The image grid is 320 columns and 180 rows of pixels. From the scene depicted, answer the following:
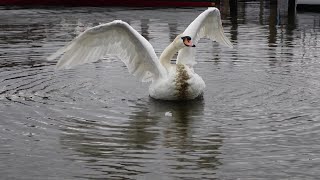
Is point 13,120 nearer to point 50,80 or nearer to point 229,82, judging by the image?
point 50,80

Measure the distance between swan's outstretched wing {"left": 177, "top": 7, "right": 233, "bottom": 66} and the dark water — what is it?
73 centimetres

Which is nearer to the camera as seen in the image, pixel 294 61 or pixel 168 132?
pixel 168 132

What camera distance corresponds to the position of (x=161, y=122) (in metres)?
9.85

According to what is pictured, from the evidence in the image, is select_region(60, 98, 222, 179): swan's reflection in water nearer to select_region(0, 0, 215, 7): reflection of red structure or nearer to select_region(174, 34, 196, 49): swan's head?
select_region(174, 34, 196, 49): swan's head

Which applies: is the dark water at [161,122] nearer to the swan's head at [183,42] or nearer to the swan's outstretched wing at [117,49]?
the swan's outstretched wing at [117,49]

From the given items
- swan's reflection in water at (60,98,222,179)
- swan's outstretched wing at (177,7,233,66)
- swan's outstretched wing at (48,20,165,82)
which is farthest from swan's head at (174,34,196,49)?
swan's reflection in water at (60,98,222,179)

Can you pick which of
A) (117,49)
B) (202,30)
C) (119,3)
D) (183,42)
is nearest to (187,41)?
(183,42)

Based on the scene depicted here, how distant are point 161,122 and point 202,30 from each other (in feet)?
13.0

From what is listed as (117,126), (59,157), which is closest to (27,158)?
(59,157)

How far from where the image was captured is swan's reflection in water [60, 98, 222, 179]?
295 inches

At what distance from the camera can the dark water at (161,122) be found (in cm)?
756

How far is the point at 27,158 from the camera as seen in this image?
7891 millimetres

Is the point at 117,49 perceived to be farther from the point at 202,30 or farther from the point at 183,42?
the point at 202,30

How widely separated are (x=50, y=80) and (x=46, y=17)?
20.0 meters
